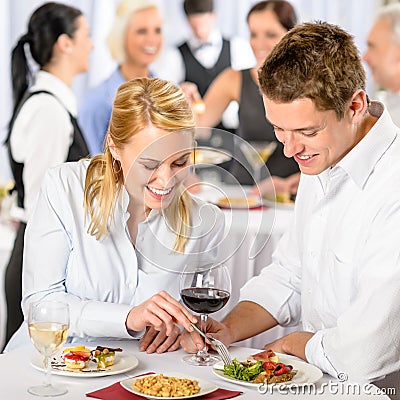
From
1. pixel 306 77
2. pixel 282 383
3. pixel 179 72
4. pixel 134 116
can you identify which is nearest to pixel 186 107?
pixel 134 116

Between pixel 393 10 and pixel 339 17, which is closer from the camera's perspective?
pixel 393 10

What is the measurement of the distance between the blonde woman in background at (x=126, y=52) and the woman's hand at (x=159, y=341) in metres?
3.65

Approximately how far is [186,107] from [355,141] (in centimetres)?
42

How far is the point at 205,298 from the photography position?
177cm

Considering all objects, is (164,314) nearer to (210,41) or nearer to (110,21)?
(110,21)

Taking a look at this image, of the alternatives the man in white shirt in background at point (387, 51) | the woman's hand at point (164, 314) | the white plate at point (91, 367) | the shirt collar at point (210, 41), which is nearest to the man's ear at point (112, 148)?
the woman's hand at point (164, 314)

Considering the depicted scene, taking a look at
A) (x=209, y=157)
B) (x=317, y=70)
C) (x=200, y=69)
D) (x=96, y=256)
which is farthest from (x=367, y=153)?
(x=200, y=69)

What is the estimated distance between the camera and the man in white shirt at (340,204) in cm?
181

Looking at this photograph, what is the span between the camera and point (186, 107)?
2.11m

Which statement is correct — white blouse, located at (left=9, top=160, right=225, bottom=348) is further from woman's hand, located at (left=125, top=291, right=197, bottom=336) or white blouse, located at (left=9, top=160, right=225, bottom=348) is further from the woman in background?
the woman in background

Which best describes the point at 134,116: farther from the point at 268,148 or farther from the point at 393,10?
the point at 393,10

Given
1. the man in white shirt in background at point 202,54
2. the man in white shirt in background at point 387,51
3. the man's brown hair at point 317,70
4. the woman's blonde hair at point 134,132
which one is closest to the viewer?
the man's brown hair at point 317,70

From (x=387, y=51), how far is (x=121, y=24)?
1.87m

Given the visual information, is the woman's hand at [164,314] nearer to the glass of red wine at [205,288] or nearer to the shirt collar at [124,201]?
the glass of red wine at [205,288]
